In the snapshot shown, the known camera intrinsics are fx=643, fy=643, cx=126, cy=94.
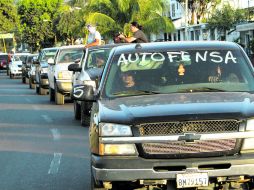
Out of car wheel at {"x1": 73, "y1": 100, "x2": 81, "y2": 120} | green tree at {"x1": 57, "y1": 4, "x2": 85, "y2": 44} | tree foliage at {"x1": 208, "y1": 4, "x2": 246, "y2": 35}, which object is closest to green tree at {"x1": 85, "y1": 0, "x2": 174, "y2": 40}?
tree foliage at {"x1": 208, "y1": 4, "x2": 246, "y2": 35}

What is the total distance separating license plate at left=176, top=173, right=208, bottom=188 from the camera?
550 centimetres

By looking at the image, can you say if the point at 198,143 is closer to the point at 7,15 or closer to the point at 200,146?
the point at 200,146

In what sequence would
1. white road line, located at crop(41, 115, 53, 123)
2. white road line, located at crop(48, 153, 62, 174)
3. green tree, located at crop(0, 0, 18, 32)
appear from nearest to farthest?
white road line, located at crop(48, 153, 62, 174) → white road line, located at crop(41, 115, 53, 123) → green tree, located at crop(0, 0, 18, 32)

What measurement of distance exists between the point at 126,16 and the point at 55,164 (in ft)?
138

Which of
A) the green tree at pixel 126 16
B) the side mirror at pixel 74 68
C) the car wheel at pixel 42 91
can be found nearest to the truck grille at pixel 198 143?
the side mirror at pixel 74 68

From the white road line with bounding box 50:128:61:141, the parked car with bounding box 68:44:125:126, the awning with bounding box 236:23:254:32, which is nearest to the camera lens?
the white road line with bounding box 50:128:61:141

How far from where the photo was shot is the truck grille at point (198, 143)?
18.2 ft

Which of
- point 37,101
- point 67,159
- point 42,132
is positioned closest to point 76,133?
point 42,132

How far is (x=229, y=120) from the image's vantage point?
5.57 meters

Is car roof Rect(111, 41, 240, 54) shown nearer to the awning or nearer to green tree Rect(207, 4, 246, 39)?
the awning

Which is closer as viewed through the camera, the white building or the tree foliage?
the white building

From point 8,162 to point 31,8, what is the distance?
82.7 metres

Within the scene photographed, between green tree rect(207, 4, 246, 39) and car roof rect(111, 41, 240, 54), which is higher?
green tree rect(207, 4, 246, 39)

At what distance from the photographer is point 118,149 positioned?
18.6ft
